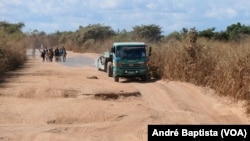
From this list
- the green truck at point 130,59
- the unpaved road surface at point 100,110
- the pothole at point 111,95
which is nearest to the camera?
the unpaved road surface at point 100,110

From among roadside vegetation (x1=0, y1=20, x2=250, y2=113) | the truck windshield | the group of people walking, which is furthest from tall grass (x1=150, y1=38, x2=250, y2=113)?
the group of people walking

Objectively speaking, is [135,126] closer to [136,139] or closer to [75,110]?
[136,139]

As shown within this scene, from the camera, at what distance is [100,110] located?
17688mm

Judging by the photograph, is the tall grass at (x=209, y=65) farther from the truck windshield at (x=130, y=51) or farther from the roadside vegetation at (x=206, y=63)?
the truck windshield at (x=130, y=51)

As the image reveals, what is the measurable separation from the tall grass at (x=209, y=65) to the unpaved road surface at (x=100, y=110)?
582 mm

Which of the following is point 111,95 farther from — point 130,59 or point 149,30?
point 149,30

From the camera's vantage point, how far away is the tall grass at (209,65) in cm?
1998

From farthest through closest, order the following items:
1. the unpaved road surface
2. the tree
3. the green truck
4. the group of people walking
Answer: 1. the tree
2. the group of people walking
3. the green truck
4. the unpaved road surface

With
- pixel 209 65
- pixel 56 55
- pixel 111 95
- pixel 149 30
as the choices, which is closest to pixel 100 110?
pixel 111 95

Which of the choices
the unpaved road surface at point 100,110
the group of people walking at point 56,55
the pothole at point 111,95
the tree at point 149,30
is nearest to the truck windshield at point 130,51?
the unpaved road surface at point 100,110

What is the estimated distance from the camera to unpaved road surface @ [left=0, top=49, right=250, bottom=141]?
14094 mm

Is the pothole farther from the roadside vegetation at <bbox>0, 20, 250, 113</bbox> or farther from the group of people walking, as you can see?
the group of people walking

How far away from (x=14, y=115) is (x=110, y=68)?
51.6 ft

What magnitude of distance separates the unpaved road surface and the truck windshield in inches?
86.0
